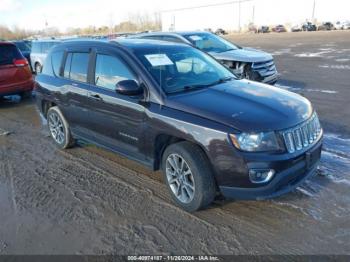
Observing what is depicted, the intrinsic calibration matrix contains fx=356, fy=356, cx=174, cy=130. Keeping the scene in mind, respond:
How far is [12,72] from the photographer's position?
980 cm

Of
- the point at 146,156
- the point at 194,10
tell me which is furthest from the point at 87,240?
the point at 194,10

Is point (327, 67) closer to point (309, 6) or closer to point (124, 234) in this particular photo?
point (124, 234)

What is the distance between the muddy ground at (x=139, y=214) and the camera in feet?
11.1

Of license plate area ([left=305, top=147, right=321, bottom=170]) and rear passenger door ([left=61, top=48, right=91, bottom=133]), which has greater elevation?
rear passenger door ([left=61, top=48, right=91, bottom=133])

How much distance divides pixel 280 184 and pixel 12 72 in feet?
28.3

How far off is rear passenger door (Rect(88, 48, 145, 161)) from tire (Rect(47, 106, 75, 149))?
933 millimetres

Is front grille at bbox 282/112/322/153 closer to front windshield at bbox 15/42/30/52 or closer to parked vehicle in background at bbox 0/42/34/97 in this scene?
parked vehicle in background at bbox 0/42/34/97

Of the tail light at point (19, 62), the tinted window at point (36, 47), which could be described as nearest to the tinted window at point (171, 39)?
the tail light at point (19, 62)

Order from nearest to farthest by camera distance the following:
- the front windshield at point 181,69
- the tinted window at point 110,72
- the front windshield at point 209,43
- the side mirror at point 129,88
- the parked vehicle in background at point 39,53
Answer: the side mirror at point 129,88 < the front windshield at point 181,69 < the tinted window at point 110,72 < the front windshield at point 209,43 < the parked vehicle in background at point 39,53

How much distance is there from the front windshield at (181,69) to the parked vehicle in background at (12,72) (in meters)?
6.49

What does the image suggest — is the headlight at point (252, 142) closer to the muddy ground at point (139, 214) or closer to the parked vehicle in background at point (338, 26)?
the muddy ground at point (139, 214)

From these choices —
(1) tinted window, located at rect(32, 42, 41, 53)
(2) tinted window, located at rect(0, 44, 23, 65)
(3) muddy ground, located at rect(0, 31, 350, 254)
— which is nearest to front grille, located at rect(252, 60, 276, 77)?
(3) muddy ground, located at rect(0, 31, 350, 254)

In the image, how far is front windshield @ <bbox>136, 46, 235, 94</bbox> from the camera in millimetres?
4336

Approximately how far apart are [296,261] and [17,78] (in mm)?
9132
